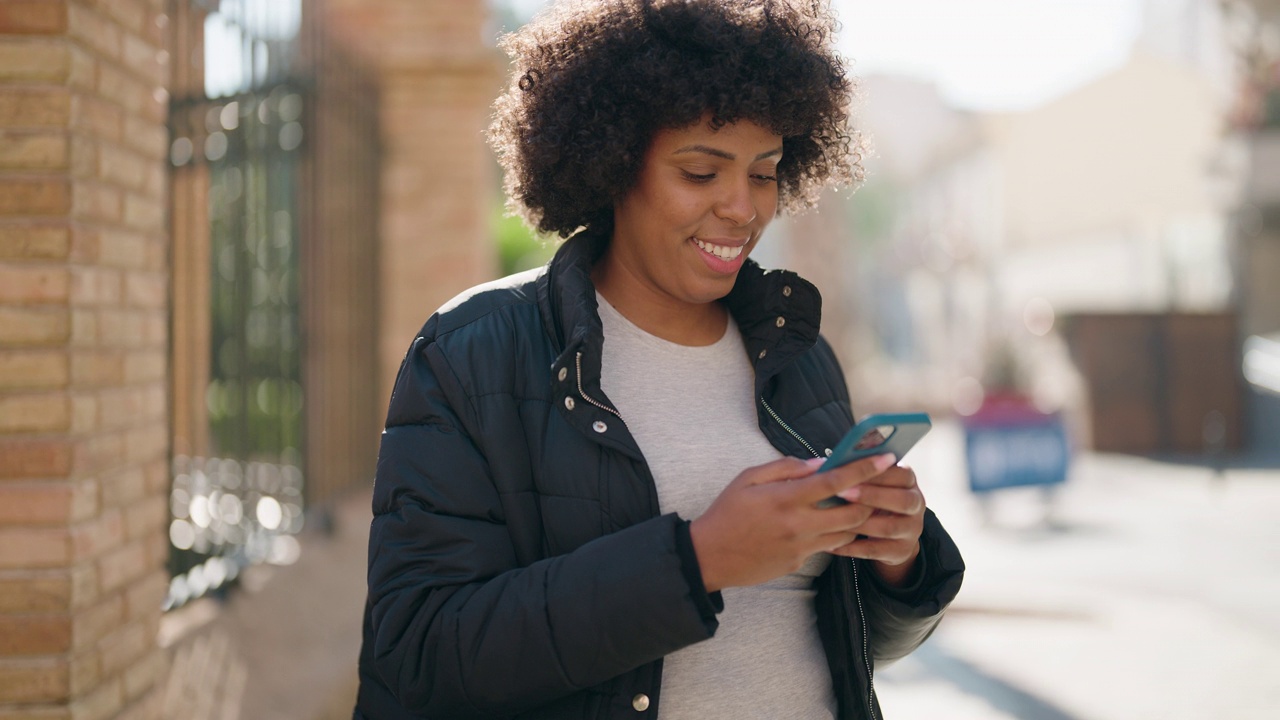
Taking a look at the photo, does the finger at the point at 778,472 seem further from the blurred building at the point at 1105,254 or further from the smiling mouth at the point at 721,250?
the blurred building at the point at 1105,254

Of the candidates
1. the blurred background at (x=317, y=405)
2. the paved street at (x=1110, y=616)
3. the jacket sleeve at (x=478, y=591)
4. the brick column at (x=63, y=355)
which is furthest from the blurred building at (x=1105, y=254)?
the brick column at (x=63, y=355)

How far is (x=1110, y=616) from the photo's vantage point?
651cm

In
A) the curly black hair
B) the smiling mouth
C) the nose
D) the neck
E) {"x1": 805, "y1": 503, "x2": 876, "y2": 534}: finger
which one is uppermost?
the curly black hair

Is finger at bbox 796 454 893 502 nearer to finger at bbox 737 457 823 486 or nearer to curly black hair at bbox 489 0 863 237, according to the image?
finger at bbox 737 457 823 486

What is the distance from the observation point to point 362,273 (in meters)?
7.63

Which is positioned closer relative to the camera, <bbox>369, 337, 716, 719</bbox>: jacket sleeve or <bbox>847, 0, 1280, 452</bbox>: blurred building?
<bbox>369, 337, 716, 719</bbox>: jacket sleeve

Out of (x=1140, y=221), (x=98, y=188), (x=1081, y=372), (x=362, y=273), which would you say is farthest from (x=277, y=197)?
(x=1140, y=221)

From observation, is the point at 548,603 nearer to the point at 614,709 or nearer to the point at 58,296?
the point at 614,709

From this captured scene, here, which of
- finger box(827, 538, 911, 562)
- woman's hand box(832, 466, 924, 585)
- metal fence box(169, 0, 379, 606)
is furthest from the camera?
metal fence box(169, 0, 379, 606)

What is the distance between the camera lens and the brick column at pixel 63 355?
259cm

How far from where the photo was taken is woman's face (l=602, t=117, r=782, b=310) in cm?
204

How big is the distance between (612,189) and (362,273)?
569cm

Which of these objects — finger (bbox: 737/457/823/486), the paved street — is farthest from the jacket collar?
the paved street

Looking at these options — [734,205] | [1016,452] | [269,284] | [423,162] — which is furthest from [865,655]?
[1016,452]
